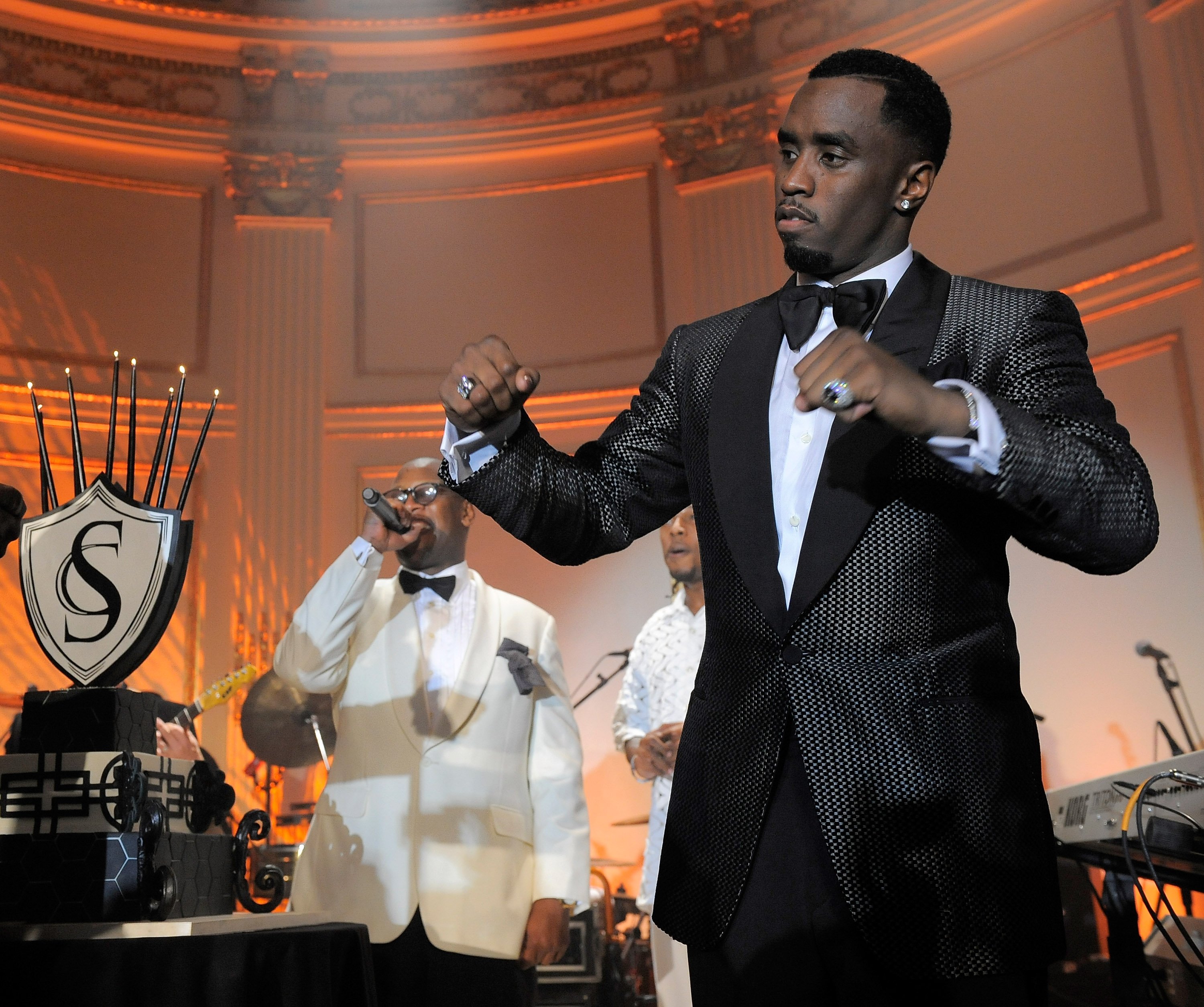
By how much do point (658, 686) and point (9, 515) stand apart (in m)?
2.13

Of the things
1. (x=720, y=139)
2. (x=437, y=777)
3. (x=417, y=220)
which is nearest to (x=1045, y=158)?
(x=720, y=139)

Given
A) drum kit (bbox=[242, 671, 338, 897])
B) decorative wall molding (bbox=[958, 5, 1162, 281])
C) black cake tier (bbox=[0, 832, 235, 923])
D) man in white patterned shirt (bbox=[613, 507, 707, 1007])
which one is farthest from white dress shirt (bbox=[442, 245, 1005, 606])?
decorative wall molding (bbox=[958, 5, 1162, 281])

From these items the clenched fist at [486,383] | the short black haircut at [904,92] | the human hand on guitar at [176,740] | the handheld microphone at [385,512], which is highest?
the short black haircut at [904,92]

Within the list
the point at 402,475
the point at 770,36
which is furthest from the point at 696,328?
the point at 770,36

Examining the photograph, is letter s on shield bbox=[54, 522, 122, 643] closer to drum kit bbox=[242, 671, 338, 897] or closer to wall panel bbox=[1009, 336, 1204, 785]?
drum kit bbox=[242, 671, 338, 897]

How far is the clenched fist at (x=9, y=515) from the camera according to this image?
1.89 metres

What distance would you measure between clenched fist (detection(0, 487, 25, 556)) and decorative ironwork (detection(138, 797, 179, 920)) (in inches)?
19.9

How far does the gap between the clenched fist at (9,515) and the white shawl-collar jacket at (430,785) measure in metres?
0.76

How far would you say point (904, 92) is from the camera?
4.31ft

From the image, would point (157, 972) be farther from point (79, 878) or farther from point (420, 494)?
point (420, 494)

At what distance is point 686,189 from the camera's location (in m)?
6.74

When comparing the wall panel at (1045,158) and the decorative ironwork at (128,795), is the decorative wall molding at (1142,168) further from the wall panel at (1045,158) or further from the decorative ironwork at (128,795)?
the decorative ironwork at (128,795)

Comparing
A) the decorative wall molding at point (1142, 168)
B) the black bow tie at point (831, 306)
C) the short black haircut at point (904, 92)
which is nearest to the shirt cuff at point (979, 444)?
the black bow tie at point (831, 306)

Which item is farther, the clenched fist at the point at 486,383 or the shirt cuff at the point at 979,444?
the clenched fist at the point at 486,383
